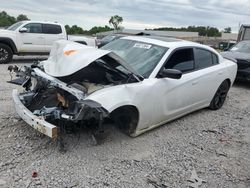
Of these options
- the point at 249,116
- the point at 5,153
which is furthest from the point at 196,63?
the point at 5,153

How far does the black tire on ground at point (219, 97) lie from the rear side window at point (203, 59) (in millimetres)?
715

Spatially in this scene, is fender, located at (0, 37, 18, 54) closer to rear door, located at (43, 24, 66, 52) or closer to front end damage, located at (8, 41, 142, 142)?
rear door, located at (43, 24, 66, 52)

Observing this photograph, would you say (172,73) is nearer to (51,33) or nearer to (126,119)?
(126,119)

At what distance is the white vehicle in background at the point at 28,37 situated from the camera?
13.0 metres

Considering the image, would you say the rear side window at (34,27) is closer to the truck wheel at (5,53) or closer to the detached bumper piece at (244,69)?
the truck wheel at (5,53)

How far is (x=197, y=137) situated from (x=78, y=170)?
7.85 feet

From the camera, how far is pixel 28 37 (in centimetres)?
1366

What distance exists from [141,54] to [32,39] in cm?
926

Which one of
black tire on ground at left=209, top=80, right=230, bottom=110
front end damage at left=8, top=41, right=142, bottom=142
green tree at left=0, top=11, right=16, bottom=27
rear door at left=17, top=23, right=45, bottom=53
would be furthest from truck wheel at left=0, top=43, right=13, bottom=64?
green tree at left=0, top=11, right=16, bottom=27

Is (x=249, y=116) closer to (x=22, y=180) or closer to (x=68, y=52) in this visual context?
(x=68, y=52)

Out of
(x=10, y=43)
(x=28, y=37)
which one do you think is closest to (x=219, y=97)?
(x=10, y=43)

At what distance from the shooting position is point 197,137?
564 centimetres

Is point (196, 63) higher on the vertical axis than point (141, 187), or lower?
higher

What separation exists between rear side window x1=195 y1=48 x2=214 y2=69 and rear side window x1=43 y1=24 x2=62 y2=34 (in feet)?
29.8
